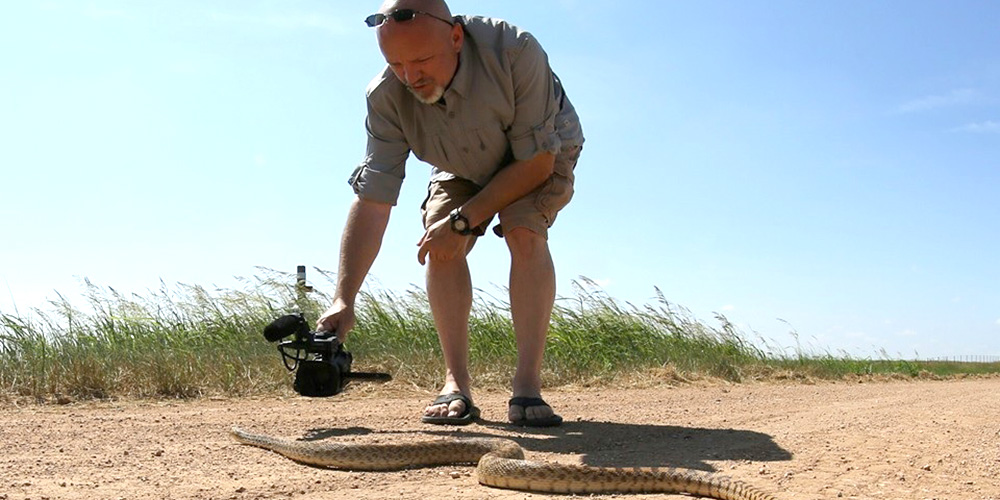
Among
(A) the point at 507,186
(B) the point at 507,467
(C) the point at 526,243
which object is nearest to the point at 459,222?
(A) the point at 507,186

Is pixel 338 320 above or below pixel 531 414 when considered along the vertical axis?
above

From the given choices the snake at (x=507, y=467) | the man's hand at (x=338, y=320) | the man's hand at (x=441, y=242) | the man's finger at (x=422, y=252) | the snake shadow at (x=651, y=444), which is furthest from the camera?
the man's finger at (x=422, y=252)

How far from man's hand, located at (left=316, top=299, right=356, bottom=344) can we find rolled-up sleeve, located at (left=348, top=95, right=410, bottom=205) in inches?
23.2

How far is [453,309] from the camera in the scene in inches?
185

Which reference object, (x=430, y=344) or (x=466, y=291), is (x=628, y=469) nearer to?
(x=466, y=291)

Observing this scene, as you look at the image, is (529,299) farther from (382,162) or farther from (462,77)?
(462,77)

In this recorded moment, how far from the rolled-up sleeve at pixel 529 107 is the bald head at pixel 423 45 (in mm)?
280

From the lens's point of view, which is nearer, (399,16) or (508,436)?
(399,16)

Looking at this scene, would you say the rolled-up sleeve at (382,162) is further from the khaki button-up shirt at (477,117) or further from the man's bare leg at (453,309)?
the man's bare leg at (453,309)

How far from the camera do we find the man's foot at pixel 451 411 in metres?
4.39

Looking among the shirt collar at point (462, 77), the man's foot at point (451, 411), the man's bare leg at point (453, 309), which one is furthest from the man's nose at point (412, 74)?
the man's foot at point (451, 411)

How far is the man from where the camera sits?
416 cm

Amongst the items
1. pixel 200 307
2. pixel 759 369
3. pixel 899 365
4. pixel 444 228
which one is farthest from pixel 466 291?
pixel 899 365

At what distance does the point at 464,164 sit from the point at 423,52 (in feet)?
2.09
